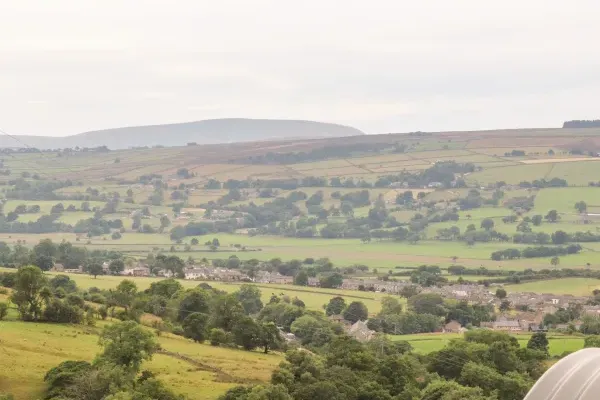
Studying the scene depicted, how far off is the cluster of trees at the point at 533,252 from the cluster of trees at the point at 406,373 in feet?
204

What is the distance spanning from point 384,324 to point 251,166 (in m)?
135

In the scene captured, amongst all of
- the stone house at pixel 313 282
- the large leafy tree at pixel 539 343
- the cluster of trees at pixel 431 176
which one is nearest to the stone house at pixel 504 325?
the large leafy tree at pixel 539 343

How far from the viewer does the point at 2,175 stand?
188 m

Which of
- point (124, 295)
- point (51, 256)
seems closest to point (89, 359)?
point (124, 295)

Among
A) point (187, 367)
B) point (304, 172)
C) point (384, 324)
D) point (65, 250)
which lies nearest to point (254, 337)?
point (187, 367)

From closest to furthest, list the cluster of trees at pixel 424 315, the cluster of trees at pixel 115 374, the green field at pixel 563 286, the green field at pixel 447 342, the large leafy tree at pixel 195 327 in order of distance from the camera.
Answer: the cluster of trees at pixel 115 374 < the large leafy tree at pixel 195 327 < the green field at pixel 447 342 < the cluster of trees at pixel 424 315 < the green field at pixel 563 286

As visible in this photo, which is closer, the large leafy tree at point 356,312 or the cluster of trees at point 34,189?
the large leafy tree at point 356,312

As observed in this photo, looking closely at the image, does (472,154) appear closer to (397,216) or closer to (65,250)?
(397,216)

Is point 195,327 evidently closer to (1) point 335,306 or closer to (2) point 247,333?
(2) point 247,333

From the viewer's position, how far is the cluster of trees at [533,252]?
4407 inches

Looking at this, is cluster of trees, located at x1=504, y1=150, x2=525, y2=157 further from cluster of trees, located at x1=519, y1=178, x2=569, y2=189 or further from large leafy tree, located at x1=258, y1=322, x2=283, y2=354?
large leafy tree, located at x1=258, y1=322, x2=283, y2=354

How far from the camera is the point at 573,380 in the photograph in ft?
41.5

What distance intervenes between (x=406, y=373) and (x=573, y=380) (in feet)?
90.3

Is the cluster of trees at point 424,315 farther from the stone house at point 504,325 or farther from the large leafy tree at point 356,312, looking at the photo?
the large leafy tree at point 356,312
